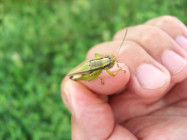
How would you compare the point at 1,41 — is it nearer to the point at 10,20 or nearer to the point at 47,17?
the point at 10,20

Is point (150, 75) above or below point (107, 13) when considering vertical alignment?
below

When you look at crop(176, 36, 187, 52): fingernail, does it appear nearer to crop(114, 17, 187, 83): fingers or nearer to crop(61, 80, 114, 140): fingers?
crop(114, 17, 187, 83): fingers

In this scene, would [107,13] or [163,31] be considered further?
[107,13]

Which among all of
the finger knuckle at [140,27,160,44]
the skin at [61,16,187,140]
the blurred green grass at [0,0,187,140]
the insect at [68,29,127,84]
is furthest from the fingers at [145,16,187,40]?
the blurred green grass at [0,0,187,140]

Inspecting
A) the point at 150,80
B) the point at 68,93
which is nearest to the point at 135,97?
the point at 150,80

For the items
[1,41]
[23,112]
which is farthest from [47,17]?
[23,112]
